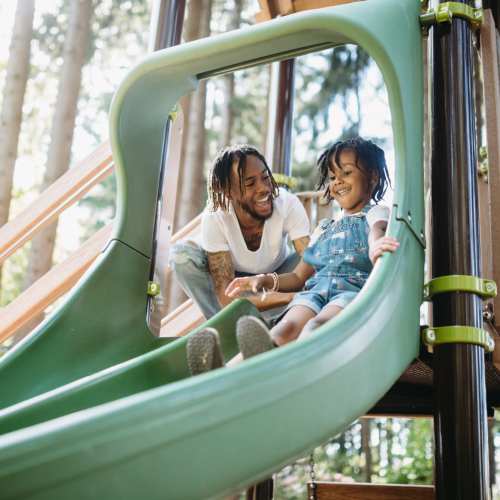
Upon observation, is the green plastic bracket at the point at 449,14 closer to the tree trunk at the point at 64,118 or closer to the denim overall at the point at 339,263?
the denim overall at the point at 339,263

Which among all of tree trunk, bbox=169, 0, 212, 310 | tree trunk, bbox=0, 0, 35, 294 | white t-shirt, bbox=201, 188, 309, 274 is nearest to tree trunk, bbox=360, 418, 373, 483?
→ tree trunk, bbox=169, 0, 212, 310

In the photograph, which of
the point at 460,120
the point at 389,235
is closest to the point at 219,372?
the point at 389,235

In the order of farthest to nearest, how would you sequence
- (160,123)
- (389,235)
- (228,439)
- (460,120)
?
1. (160,123)
2. (460,120)
3. (389,235)
4. (228,439)

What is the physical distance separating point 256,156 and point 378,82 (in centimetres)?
917

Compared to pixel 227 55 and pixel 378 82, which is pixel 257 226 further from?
pixel 378 82

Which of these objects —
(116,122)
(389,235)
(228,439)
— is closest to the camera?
(228,439)

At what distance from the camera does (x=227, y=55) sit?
2.34 metres

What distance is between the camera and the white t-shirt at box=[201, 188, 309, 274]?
2.84 meters

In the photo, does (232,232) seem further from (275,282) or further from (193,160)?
(193,160)

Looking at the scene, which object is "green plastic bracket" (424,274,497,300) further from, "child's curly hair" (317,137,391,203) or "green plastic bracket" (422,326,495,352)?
"child's curly hair" (317,137,391,203)

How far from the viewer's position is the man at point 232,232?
2.81 m

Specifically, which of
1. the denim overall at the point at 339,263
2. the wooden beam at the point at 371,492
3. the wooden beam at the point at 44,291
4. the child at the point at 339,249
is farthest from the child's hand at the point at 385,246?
the wooden beam at the point at 44,291

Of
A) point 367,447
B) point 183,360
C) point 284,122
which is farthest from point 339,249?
point 367,447

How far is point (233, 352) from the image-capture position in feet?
7.05
